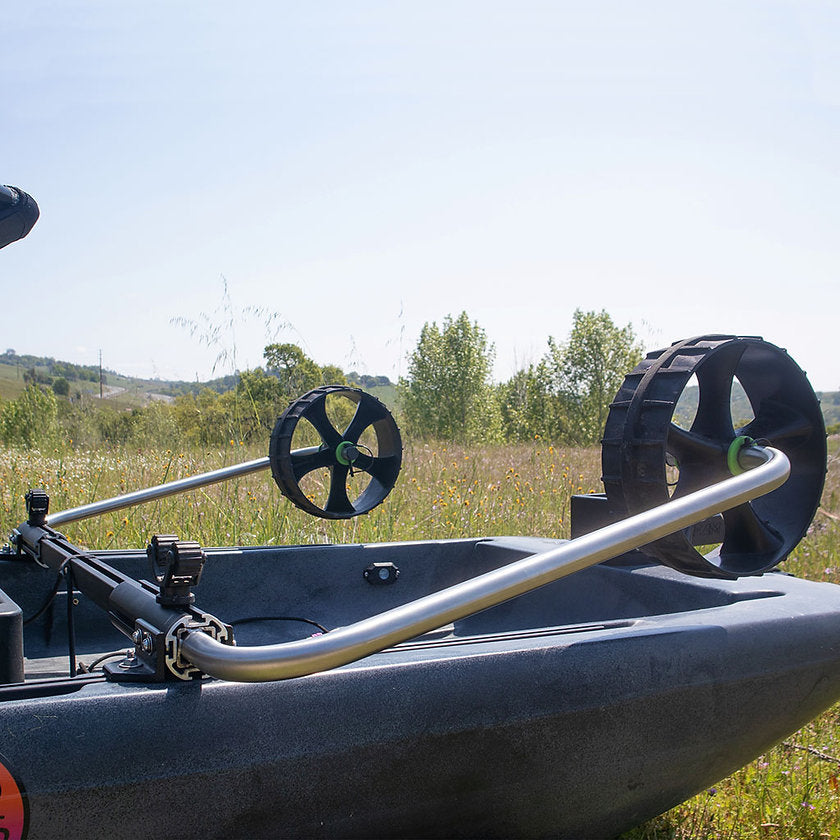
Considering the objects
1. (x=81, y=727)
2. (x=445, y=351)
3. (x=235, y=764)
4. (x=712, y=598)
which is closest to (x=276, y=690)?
(x=235, y=764)

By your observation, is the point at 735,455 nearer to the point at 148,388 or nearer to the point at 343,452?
the point at 343,452

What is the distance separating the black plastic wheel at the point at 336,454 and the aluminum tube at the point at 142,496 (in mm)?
154

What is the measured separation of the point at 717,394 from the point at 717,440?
141mm

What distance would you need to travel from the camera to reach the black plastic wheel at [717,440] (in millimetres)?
2236

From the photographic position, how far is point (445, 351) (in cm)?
3662

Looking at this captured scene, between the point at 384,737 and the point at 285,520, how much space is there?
364cm

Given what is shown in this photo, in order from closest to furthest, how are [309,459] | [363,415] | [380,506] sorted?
[309,459] → [363,415] → [380,506]

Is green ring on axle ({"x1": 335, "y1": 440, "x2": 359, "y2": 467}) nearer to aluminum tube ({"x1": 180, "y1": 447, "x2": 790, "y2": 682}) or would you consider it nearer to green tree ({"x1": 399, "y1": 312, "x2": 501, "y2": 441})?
aluminum tube ({"x1": 180, "y1": 447, "x2": 790, "y2": 682})

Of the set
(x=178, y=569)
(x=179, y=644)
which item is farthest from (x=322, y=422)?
(x=179, y=644)

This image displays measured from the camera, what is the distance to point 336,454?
3674mm

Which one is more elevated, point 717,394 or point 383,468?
point 717,394

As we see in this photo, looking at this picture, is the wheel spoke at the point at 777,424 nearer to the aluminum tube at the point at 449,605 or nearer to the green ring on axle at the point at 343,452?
the aluminum tube at the point at 449,605

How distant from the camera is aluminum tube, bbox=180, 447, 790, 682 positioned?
1.42 metres

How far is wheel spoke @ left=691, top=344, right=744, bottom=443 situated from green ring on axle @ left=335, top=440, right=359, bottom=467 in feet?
5.22
